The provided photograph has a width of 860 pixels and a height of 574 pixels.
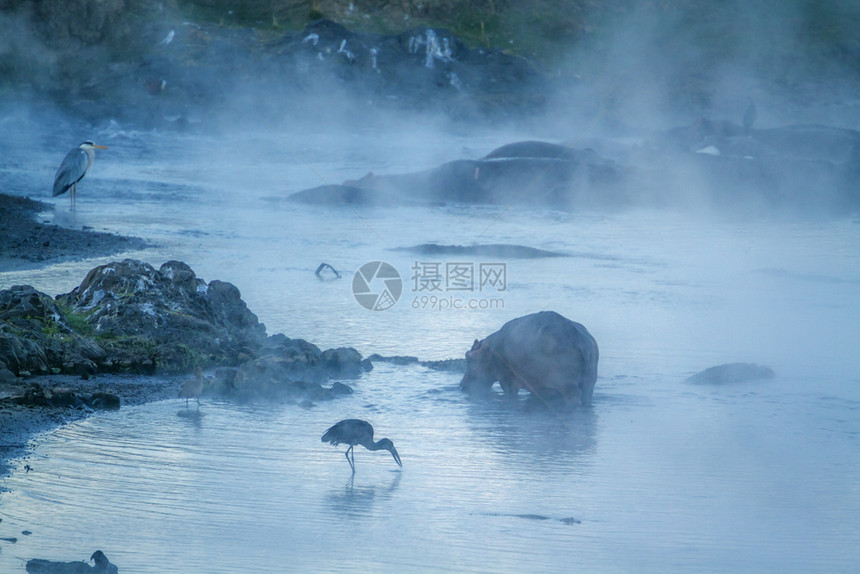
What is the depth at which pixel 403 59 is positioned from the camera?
116 ft

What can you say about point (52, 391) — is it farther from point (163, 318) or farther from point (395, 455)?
point (395, 455)

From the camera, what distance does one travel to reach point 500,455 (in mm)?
7230

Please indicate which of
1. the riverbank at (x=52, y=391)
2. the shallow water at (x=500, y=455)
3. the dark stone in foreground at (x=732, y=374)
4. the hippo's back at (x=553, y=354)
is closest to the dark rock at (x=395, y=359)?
the shallow water at (x=500, y=455)

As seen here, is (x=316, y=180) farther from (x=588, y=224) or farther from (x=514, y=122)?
(x=514, y=122)

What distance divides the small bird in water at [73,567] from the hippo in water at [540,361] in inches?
148

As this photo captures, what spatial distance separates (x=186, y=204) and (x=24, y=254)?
6750 mm

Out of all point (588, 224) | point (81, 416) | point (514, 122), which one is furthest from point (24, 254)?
point (514, 122)

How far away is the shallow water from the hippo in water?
A: 0.77 feet

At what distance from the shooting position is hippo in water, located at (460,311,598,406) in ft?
27.0

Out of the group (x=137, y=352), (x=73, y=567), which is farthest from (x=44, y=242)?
(x=73, y=567)

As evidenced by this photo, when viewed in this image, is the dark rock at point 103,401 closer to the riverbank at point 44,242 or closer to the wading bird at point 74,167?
the riverbank at point 44,242

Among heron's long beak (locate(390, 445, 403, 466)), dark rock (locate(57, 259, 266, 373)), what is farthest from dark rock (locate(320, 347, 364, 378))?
heron's long beak (locate(390, 445, 403, 466))

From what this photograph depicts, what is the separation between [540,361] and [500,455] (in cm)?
120

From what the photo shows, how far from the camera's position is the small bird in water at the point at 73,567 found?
5195 millimetres
